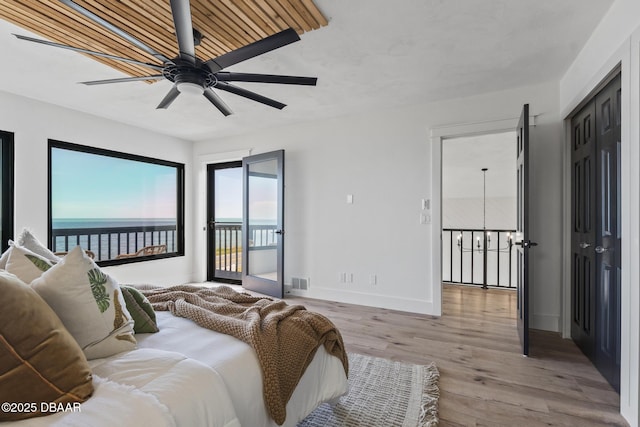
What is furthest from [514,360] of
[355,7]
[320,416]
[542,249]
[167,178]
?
[167,178]

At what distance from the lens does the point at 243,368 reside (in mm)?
1278

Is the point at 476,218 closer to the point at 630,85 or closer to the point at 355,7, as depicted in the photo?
the point at 630,85

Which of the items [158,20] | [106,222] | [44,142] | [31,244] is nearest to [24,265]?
[31,244]

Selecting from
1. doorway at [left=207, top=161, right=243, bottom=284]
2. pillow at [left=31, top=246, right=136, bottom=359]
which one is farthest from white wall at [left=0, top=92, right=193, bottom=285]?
pillow at [left=31, top=246, right=136, bottom=359]

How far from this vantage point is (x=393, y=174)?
12.7ft

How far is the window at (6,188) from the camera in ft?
11.0

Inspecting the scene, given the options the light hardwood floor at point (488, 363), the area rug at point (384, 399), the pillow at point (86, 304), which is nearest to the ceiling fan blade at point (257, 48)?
the pillow at point (86, 304)

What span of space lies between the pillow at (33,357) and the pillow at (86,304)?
7.3 inches

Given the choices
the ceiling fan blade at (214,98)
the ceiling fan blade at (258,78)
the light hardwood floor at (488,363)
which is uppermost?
the ceiling fan blade at (258,78)

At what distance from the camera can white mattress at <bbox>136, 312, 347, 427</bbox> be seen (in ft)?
4.02

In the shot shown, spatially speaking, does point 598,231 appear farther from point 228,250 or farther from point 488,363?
point 228,250

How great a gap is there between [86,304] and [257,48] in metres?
1.47

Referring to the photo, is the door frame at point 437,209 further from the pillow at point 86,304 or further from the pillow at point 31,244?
the pillow at point 31,244

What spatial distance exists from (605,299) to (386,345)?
5.39 ft
